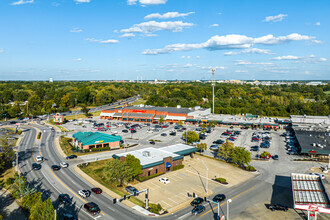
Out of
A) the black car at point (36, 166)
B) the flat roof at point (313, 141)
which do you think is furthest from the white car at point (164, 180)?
the flat roof at point (313, 141)

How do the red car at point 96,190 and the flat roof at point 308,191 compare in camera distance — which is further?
the red car at point 96,190

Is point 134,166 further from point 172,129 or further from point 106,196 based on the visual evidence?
point 172,129

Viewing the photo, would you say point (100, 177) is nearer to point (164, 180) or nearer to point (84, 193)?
point (84, 193)

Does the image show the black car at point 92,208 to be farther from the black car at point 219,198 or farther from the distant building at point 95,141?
the distant building at point 95,141

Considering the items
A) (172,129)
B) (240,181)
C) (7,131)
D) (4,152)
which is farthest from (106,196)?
(7,131)

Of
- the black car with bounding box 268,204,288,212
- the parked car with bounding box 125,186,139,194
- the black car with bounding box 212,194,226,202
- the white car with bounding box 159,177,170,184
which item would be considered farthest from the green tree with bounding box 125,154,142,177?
the black car with bounding box 268,204,288,212
